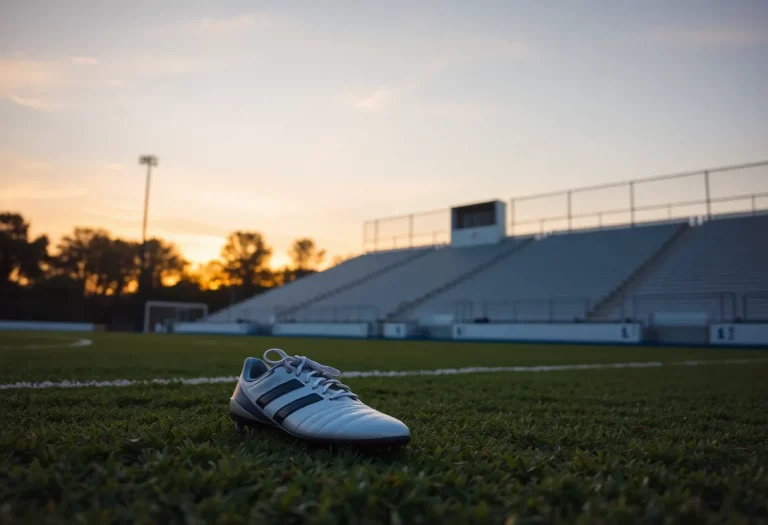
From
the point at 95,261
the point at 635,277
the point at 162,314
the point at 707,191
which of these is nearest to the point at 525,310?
the point at 635,277

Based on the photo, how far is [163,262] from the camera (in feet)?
198

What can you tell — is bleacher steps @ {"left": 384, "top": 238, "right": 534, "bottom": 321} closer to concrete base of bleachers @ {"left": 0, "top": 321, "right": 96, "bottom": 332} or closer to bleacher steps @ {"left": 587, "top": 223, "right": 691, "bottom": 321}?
bleacher steps @ {"left": 587, "top": 223, "right": 691, "bottom": 321}

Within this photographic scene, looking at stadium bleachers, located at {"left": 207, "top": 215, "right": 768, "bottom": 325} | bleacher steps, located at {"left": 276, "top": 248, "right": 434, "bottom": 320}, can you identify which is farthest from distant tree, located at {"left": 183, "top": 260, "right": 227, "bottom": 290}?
bleacher steps, located at {"left": 276, "top": 248, "right": 434, "bottom": 320}

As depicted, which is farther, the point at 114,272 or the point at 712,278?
the point at 114,272

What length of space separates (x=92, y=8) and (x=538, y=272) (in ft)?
60.6

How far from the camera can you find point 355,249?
3862 centimetres

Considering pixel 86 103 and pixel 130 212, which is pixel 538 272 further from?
pixel 130 212

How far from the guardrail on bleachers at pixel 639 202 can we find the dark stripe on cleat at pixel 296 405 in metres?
25.5

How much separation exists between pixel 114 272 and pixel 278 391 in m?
58.3

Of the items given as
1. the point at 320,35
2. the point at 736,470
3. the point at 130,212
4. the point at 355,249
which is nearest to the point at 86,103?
the point at 320,35

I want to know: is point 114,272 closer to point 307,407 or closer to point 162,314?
point 162,314

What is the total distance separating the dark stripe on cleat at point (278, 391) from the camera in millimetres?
1705

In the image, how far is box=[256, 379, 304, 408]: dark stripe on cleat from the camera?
5.59ft

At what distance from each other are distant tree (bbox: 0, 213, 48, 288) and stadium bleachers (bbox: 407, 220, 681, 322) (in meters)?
39.6
